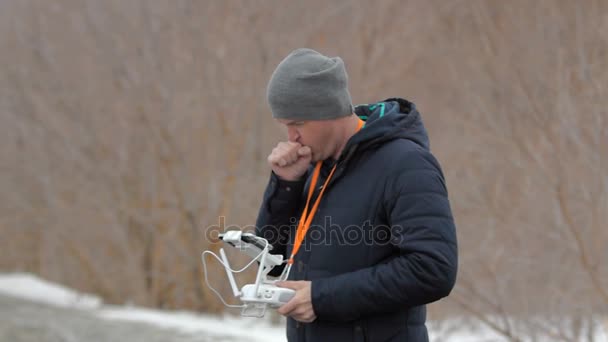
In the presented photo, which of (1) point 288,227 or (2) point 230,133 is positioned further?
(2) point 230,133

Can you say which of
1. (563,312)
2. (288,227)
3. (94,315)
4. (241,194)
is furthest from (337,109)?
(241,194)

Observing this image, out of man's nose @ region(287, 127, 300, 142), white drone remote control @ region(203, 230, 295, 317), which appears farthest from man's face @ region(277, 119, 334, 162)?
white drone remote control @ region(203, 230, 295, 317)

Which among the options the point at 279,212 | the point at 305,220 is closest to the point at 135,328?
the point at 279,212

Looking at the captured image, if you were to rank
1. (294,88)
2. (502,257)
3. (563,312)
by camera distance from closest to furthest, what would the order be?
(294,88), (563,312), (502,257)

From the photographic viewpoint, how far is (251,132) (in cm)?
1238

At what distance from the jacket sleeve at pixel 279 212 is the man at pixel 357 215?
7cm

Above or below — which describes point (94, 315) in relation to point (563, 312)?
below

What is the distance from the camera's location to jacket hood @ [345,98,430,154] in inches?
96.2

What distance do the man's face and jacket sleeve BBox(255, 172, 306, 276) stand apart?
0.17 metres

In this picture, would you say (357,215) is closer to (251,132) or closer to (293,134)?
(293,134)

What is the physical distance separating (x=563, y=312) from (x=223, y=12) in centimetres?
757

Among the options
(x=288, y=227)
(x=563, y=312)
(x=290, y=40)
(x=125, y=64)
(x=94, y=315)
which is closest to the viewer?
(x=288, y=227)

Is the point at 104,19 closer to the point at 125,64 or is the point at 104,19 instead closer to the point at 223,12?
the point at 125,64

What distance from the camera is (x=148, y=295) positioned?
13.6 metres
